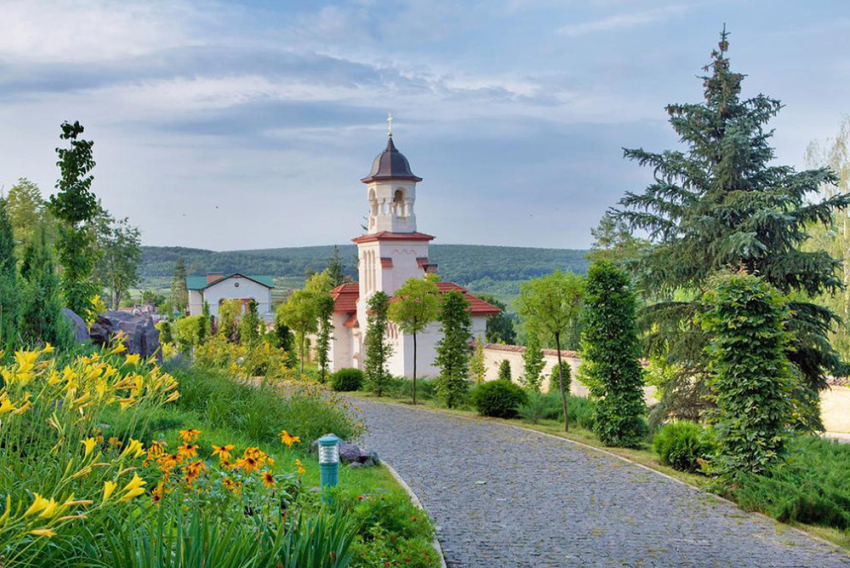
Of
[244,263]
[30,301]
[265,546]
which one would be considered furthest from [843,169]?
[244,263]

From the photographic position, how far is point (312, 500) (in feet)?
21.4

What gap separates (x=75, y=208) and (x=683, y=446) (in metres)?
11.9

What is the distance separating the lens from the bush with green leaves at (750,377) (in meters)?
9.99

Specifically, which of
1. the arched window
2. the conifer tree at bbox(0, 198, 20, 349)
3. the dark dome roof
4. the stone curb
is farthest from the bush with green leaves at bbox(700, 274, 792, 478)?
the arched window

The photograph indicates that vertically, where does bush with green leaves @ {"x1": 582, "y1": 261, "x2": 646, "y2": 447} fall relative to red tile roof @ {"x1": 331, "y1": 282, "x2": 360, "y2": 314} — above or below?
below

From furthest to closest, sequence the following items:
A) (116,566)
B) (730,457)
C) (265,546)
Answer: (730,457) → (265,546) → (116,566)

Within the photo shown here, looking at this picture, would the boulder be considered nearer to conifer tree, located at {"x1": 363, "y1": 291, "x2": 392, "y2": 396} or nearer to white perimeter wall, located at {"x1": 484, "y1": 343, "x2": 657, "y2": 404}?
conifer tree, located at {"x1": 363, "y1": 291, "x2": 392, "y2": 396}

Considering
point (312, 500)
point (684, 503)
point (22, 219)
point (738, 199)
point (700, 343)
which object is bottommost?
point (684, 503)

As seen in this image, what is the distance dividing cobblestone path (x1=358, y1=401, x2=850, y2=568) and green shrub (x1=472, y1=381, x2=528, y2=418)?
13.2 feet

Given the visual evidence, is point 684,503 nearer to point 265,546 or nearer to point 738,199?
point 265,546

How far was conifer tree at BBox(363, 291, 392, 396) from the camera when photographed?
24.3 m

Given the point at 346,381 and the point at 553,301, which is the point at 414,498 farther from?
the point at 346,381

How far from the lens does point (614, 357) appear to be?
13711 mm

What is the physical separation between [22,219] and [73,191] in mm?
20271
